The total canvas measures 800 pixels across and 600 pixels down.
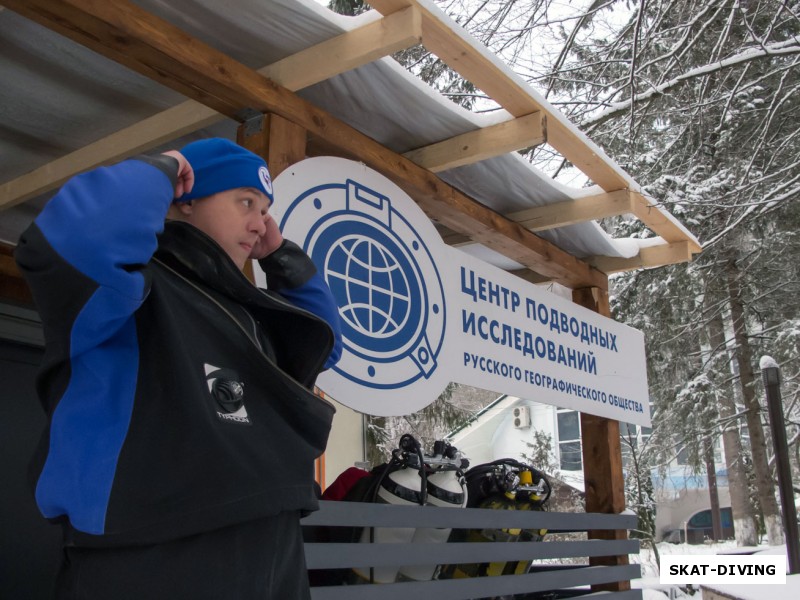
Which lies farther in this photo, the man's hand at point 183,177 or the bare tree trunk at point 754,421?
the bare tree trunk at point 754,421

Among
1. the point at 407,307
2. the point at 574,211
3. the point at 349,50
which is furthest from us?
the point at 574,211

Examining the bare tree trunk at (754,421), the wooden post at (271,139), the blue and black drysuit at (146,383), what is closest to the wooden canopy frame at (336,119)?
the wooden post at (271,139)

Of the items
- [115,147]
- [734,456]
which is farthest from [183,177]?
[734,456]

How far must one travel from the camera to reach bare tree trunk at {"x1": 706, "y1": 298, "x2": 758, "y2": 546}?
13653 millimetres

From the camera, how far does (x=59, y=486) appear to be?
1.37 metres

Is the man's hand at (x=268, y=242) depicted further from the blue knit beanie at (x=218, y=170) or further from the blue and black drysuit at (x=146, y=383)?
the blue and black drysuit at (x=146, y=383)

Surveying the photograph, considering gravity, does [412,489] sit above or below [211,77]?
below

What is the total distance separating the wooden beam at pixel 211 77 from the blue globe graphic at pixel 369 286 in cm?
42

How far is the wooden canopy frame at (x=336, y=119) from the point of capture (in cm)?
256

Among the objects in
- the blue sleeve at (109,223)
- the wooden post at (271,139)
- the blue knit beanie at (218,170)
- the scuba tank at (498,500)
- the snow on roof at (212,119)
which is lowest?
the scuba tank at (498,500)

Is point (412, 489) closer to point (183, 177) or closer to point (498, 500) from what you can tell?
point (498, 500)

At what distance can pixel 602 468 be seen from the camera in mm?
5270

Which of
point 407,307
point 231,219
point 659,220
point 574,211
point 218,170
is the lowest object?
point 231,219

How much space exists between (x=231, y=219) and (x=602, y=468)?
411 cm
